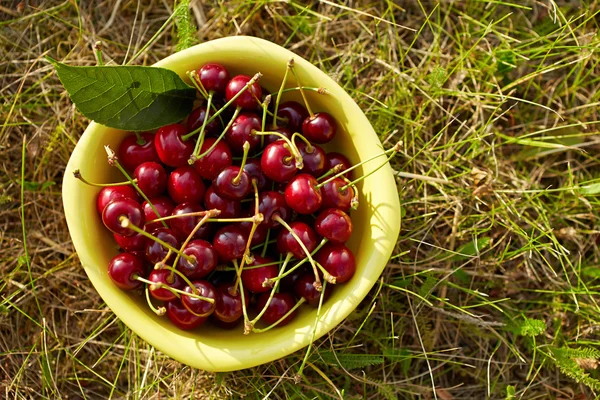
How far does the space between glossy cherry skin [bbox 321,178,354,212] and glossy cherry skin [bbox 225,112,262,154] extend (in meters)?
0.19

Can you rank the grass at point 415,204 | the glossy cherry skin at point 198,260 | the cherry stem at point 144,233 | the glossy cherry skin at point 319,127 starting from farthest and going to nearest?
1. the grass at point 415,204
2. the glossy cherry skin at point 319,127
3. the glossy cherry skin at point 198,260
4. the cherry stem at point 144,233

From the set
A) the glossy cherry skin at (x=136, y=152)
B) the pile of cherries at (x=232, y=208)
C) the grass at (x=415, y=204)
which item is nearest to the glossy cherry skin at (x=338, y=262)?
the pile of cherries at (x=232, y=208)

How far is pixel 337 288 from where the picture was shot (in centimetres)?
136

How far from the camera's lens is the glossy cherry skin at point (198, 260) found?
48.8 inches

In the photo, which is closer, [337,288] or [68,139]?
[337,288]

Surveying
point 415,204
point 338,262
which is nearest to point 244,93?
point 338,262

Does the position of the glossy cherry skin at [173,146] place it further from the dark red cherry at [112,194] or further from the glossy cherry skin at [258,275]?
the glossy cherry skin at [258,275]

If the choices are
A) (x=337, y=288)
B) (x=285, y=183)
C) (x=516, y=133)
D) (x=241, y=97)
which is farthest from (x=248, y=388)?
(x=516, y=133)

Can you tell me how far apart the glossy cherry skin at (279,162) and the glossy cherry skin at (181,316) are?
13.0 inches

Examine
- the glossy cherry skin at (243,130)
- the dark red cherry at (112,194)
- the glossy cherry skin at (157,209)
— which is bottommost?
the glossy cherry skin at (157,209)

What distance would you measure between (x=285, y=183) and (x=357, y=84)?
1.72 ft

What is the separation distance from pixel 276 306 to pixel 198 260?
0.68 ft

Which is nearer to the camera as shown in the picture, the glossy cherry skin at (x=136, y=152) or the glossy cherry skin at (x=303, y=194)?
the glossy cherry skin at (x=303, y=194)

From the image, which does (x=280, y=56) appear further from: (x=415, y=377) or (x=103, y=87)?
(x=415, y=377)
